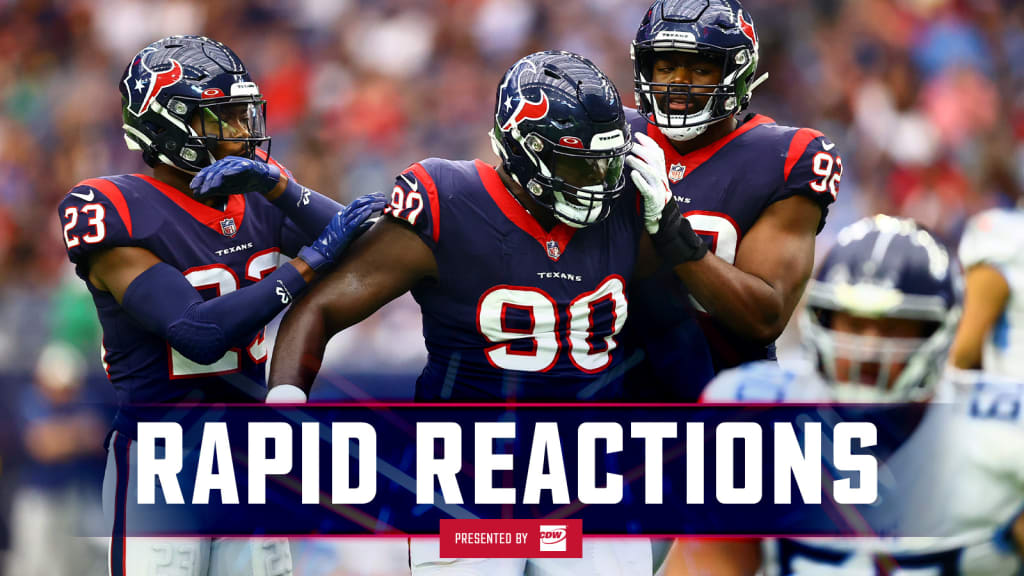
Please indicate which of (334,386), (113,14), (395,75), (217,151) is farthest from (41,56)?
(217,151)

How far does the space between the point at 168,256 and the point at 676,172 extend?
1359 millimetres

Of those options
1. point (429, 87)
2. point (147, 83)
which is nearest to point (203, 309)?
point (147, 83)

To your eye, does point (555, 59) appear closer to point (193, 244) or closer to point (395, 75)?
point (193, 244)

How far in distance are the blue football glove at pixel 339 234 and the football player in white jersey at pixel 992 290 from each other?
2.36 metres

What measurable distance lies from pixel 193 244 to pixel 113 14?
5.49 m

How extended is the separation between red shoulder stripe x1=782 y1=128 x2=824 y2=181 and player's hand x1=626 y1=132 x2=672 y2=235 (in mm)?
468

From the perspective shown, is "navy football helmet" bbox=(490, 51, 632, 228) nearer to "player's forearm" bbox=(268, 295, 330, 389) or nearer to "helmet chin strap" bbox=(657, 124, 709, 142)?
"helmet chin strap" bbox=(657, 124, 709, 142)

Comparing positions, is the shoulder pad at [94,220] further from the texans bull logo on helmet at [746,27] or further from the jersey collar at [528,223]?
the texans bull logo on helmet at [746,27]

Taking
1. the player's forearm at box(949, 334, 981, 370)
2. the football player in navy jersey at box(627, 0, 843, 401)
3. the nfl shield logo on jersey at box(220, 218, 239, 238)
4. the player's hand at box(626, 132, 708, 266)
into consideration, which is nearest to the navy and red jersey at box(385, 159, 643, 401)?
the player's hand at box(626, 132, 708, 266)

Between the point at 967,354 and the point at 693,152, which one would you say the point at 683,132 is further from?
the point at 967,354

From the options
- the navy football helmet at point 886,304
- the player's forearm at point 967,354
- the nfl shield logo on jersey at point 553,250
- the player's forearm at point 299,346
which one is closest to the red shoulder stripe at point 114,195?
the player's forearm at point 299,346

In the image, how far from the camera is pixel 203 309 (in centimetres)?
300

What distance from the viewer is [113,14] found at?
26.5 feet

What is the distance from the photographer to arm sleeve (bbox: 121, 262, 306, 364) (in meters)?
2.99
